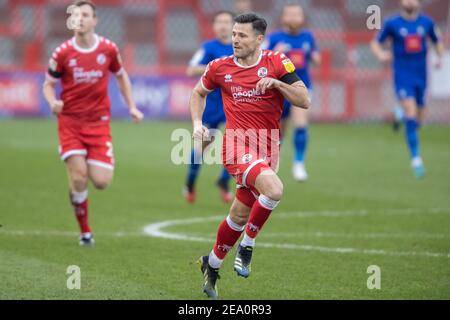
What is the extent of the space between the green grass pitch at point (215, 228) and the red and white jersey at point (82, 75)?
54.0 inches

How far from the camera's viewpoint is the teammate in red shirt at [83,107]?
9859 millimetres

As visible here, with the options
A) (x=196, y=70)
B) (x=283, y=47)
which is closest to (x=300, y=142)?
(x=283, y=47)

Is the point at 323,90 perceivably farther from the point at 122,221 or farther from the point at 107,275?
the point at 107,275

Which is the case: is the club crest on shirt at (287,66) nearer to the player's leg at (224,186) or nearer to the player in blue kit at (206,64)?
the player in blue kit at (206,64)

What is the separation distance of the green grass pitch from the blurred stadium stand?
7.11 m

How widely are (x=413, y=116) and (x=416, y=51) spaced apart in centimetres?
118

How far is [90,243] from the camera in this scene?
386 inches

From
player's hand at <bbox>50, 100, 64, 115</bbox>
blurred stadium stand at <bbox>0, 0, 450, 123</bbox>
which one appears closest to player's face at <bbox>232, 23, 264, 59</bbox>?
player's hand at <bbox>50, 100, 64, 115</bbox>

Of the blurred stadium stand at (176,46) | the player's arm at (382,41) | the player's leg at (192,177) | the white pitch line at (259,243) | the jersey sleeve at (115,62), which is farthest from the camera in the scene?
the blurred stadium stand at (176,46)

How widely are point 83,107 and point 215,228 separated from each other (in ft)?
7.11

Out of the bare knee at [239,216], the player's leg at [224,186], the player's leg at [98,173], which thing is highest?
the player's leg at [98,173]

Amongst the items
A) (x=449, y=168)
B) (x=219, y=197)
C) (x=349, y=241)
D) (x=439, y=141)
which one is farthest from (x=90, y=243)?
(x=439, y=141)

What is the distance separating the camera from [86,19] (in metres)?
9.83

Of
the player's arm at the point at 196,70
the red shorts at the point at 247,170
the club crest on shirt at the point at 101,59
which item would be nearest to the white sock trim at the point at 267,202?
the red shorts at the point at 247,170
